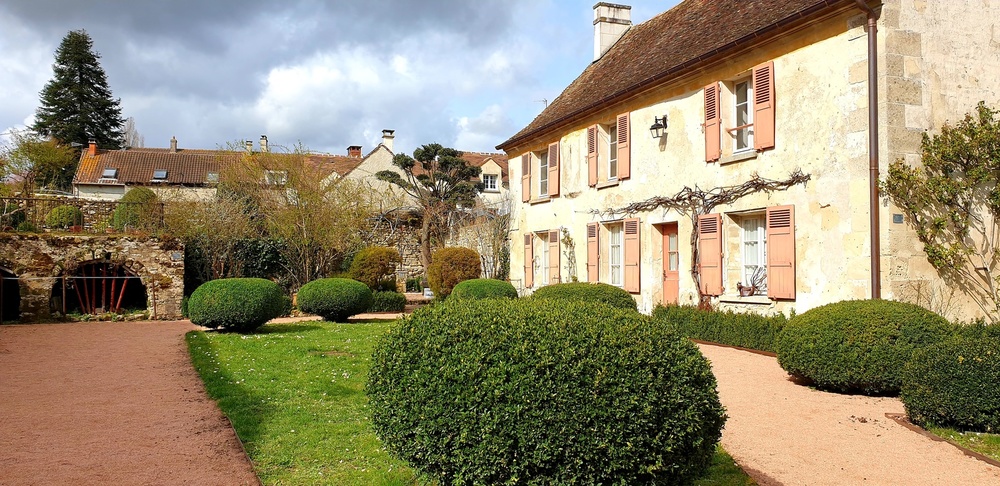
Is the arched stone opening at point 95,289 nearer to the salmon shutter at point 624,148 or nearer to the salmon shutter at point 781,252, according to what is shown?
the salmon shutter at point 624,148

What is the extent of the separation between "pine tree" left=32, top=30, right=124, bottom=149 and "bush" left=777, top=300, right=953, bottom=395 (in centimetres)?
4483

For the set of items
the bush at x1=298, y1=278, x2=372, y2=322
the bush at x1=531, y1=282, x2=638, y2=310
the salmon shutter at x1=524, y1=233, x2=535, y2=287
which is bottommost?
the bush at x1=298, y1=278, x2=372, y2=322

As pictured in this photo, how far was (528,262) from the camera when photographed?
743 inches

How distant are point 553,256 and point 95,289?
38.2 feet

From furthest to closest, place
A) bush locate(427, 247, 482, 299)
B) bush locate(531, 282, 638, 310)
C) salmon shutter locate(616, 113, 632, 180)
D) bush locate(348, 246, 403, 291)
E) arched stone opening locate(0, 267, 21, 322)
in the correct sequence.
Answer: bush locate(348, 246, 403, 291)
bush locate(427, 247, 482, 299)
arched stone opening locate(0, 267, 21, 322)
salmon shutter locate(616, 113, 632, 180)
bush locate(531, 282, 638, 310)

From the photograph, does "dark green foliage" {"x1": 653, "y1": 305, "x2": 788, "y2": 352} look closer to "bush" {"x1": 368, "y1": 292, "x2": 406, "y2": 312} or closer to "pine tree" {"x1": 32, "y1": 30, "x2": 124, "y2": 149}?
"bush" {"x1": 368, "y1": 292, "x2": 406, "y2": 312}

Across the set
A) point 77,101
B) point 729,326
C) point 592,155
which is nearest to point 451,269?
point 592,155

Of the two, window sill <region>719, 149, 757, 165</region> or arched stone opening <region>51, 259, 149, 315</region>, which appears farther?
arched stone opening <region>51, 259, 149, 315</region>

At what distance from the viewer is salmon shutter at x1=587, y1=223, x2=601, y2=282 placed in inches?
610

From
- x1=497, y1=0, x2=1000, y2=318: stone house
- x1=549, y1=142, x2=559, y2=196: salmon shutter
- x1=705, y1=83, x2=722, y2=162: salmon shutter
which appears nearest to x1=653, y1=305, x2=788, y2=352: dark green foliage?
x1=497, y1=0, x2=1000, y2=318: stone house

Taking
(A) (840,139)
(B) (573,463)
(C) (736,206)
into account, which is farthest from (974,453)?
(C) (736,206)

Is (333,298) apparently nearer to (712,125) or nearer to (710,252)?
(710,252)

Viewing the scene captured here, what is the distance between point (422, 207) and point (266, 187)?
5978 mm

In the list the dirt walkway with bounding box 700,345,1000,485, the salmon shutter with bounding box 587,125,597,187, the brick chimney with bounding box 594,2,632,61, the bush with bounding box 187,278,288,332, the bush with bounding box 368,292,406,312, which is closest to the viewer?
the dirt walkway with bounding box 700,345,1000,485
